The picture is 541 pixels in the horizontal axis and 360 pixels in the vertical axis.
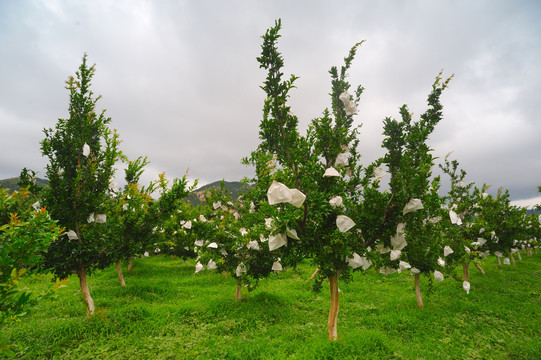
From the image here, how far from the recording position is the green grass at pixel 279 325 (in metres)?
6.97

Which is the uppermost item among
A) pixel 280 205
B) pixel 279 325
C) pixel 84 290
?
pixel 280 205

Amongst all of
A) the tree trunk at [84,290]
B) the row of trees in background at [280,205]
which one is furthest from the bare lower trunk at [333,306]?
the tree trunk at [84,290]

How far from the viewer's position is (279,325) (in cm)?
880

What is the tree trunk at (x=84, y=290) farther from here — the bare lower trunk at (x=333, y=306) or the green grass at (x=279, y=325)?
the bare lower trunk at (x=333, y=306)

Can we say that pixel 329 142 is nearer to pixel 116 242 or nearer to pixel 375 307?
pixel 116 242

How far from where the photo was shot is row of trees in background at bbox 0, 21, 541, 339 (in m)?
5.12

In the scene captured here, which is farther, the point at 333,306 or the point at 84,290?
the point at 84,290

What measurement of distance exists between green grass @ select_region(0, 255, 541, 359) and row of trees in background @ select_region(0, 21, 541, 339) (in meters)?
1.17

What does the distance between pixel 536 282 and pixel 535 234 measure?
43.3 ft

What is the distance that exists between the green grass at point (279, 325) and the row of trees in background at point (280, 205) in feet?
3.84

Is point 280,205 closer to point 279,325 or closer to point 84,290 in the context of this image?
point 279,325

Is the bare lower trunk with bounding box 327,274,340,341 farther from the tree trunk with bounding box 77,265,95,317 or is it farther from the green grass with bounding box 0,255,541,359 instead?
the tree trunk with bounding box 77,265,95,317

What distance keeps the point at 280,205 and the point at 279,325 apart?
17.3 feet

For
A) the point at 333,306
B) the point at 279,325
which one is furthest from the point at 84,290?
the point at 333,306
